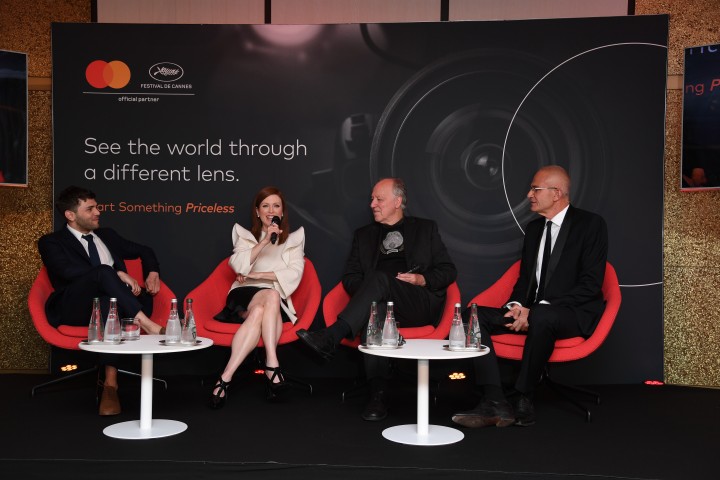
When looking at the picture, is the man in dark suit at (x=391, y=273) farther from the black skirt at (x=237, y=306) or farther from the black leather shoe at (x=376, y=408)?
the black skirt at (x=237, y=306)

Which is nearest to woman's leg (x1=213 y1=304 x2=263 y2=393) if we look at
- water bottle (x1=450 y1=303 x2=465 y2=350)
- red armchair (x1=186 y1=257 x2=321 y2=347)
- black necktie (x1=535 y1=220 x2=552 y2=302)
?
red armchair (x1=186 y1=257 x2=321 y2=347)

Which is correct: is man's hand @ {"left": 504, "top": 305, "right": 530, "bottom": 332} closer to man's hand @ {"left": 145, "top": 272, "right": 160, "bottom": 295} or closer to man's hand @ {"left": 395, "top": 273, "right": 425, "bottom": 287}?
man's hand @ {"left": 395, "top": 273, "right": 425, "bottom": 287}

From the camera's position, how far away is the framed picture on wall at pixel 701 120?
16.2 ft

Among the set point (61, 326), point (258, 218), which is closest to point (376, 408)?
point (258, 218)

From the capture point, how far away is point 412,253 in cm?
492

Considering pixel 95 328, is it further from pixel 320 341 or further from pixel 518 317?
pixel 518 317

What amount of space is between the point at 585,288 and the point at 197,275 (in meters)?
2.66

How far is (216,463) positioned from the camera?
10.5 ft

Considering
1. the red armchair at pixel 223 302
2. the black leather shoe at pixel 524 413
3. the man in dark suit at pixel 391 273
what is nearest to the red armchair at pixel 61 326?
the red armchair at pixel 223 302

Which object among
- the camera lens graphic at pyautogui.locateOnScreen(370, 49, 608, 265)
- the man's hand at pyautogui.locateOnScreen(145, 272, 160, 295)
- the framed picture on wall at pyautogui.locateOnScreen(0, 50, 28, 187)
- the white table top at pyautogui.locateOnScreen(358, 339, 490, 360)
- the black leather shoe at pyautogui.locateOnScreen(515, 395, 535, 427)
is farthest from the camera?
the camera lens graphic at pyautogui.locateOnScreen(370, 49, 608, 265)

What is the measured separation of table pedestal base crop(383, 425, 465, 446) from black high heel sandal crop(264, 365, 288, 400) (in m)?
0.88

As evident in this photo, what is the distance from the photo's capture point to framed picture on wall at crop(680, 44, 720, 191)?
4.94 meters

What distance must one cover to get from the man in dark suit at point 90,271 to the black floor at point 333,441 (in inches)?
18.4

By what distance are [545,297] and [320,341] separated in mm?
1385
